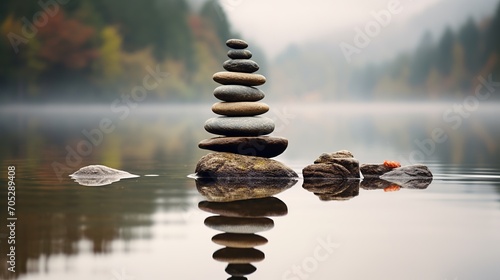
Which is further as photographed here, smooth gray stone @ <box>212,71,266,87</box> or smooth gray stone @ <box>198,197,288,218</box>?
smooth gray stone @ <box>212,71,266,87</box>

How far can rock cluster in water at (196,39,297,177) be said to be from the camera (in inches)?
749

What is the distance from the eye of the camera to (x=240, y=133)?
1970cm

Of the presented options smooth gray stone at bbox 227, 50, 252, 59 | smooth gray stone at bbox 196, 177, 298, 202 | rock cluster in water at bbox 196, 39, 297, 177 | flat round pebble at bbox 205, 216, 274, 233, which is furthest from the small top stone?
flat round pebble at bbox 205, 216, 274, 233

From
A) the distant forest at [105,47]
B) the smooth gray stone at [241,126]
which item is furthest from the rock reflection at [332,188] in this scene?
the distant forest at [105,47]

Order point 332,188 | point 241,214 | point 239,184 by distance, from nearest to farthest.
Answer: point 241,214 → point 332,188 → point 239,184

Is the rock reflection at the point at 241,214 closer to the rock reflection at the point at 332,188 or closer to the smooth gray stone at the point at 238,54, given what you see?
the rock reflection at the point at 332,188

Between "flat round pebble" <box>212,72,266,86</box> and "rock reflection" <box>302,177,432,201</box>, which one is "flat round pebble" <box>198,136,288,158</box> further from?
"flat round pebble" <box>212,72,266,86</box>

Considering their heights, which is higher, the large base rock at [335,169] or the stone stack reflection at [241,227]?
the large base rock at [335,169]

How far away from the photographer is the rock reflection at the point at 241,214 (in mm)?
9164

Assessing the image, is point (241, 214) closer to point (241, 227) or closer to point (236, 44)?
point (241, 227)

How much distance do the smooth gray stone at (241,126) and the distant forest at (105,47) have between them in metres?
64.5

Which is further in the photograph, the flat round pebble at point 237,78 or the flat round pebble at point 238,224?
the flat round pebble at point 237,78

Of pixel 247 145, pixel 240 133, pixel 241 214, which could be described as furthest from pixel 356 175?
pixel 241 214

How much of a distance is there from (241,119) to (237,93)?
2.56 feet
